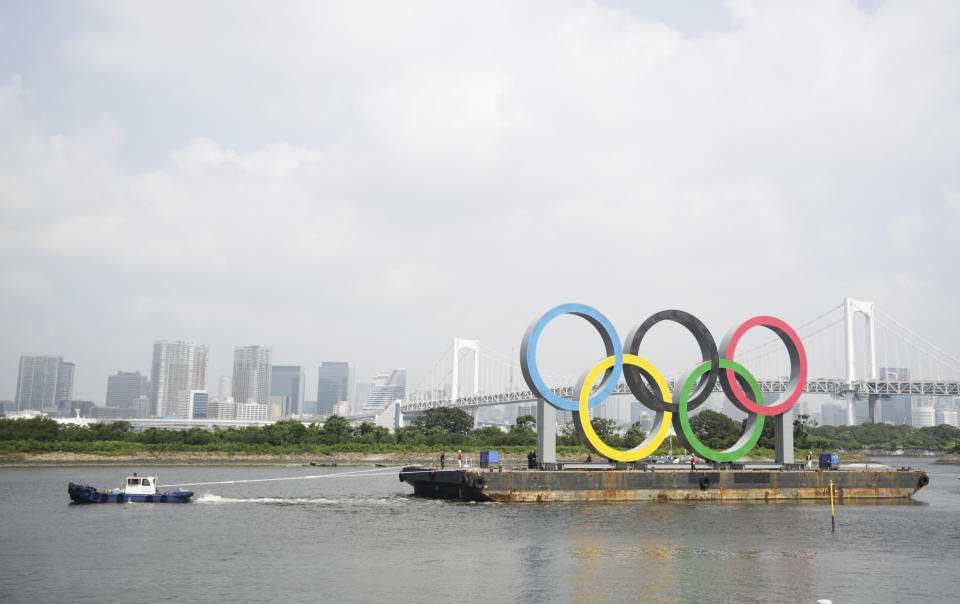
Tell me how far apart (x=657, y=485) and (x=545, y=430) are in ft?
26.9

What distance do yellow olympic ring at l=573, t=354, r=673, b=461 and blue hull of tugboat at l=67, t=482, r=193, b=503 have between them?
24.5m

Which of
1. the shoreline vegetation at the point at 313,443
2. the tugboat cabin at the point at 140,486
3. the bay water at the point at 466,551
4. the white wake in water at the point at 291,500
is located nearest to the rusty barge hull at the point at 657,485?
the bay water at the point at 466,551

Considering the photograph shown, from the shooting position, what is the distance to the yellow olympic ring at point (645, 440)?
48.6 m

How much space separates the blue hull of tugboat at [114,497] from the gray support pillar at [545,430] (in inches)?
853

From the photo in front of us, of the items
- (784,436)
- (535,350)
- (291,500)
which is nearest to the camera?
(535,350)

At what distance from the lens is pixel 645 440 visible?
164 ft

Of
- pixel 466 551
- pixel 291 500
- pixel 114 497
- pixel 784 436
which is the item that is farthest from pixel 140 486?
pixel 784 436

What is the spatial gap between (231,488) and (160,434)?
54746mm

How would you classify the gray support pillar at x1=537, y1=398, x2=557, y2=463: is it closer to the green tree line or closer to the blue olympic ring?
the blue olympic ring

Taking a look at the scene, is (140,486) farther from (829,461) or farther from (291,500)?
(829,461)

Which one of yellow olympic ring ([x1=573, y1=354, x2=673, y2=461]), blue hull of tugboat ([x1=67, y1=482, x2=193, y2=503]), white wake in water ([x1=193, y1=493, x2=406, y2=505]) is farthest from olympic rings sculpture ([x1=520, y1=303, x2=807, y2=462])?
blue hull of tugboat ([x1=67, y1=482, x2=193, y2=503])

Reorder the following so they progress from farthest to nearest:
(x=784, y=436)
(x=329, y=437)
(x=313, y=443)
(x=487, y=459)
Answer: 1. (x=329, y=437)
2. (x=313, y=443)
3. (x=784, y=436)
4. (x=487, y=459)

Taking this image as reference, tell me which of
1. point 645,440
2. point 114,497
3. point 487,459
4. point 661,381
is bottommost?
point 114,497

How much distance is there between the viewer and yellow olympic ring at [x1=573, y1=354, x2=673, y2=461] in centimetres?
4859
